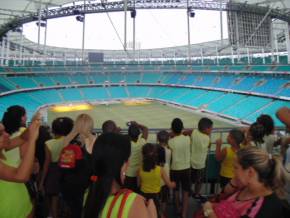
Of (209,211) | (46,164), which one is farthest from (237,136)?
(46,164)

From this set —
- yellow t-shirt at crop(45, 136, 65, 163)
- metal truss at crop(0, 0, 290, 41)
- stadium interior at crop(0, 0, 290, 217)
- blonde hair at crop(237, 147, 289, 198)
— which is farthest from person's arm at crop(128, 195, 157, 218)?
metal truss at crop(0, 0, 290, 41)

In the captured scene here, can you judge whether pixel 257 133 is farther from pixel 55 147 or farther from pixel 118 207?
pixel 55 147

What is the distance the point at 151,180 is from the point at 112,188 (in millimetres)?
1964

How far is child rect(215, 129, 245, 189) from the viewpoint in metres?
4.12

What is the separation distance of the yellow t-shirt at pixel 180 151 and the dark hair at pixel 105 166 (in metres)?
2.72

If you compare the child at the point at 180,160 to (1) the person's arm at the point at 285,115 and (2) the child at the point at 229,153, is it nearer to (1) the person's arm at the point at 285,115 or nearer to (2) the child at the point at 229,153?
(2) the child at the point at 229,153

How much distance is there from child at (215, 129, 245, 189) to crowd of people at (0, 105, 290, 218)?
2cm

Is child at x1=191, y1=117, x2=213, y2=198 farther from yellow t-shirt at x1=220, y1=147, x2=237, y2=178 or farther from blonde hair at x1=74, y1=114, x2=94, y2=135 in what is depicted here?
blonde hair at x1=74, y1=114, x2=94, y2=135

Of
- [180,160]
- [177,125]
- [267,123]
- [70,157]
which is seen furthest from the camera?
[180,160]

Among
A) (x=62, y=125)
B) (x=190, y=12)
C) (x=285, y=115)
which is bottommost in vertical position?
(x=62, y=125)

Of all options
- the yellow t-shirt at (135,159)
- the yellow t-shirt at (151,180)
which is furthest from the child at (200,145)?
the yellow t-shirt at (151,180)

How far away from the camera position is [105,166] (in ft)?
5.99

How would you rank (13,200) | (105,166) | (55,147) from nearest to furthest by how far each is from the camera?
(105,166), (13,200), (55,147)

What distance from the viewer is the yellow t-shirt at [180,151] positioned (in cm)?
454
